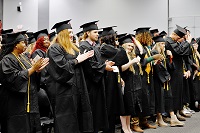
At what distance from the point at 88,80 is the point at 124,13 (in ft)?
29.1

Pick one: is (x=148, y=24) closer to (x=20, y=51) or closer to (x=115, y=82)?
(x=115, y=82)

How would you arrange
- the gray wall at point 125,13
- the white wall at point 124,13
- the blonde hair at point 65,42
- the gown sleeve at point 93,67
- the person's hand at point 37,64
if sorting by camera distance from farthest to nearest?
the white wall at point 124,13 → the gray wall at point 125,13 → the gown sleeve at point 93,67 → the blonde hair at point 65,42 → the person's hand at point 37,64

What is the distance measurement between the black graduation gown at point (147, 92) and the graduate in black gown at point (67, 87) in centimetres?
213

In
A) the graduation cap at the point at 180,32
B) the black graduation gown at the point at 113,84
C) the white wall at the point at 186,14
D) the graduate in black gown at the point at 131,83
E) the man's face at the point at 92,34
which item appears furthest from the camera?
the white wall at the point at 186,14

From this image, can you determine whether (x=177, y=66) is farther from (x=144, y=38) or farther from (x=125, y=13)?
(x=125, y=13)

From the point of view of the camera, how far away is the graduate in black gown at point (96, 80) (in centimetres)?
514

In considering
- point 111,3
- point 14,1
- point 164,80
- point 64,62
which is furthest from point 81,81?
point 111,3

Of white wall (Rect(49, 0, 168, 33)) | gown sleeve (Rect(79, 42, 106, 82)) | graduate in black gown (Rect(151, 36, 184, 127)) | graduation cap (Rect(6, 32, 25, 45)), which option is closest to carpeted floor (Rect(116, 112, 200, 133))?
graduate in black gown (Rect(151, 36, 184, 127))

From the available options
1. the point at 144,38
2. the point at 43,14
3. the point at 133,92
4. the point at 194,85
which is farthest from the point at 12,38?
the point at 43,14

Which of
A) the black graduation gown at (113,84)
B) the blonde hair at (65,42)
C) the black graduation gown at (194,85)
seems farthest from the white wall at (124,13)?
the blonde hair at (65,42)

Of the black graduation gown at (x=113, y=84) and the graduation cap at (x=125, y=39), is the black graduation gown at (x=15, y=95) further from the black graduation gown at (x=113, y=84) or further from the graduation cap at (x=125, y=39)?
the graduation cap at (x=125, y=39)

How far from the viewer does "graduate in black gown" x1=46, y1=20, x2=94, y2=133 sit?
4.64 metres

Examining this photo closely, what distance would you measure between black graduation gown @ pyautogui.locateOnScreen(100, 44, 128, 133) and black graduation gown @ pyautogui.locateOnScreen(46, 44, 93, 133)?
1022 millimetres

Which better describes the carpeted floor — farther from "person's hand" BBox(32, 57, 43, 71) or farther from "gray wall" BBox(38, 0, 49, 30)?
"gray wall" BBox(38, 0, 49, 30)
